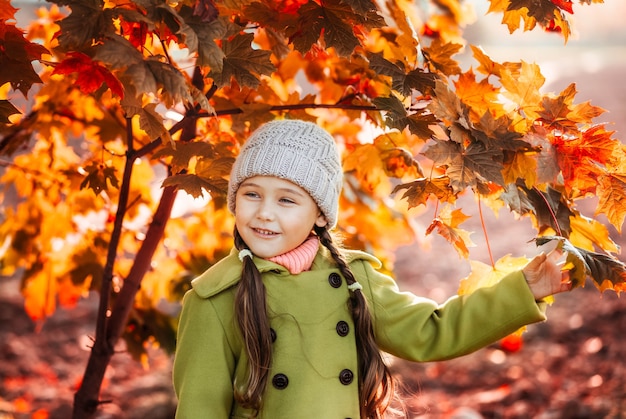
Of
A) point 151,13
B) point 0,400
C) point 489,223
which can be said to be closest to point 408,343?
point 151,13

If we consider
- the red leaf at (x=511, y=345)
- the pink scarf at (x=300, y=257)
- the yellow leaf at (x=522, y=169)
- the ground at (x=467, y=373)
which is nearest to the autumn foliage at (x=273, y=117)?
the yellow leaf at (x=522, y=169)

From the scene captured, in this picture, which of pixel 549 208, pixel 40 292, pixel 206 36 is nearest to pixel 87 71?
pixel 206 36

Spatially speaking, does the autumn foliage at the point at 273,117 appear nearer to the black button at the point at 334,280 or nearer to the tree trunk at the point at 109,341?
the tree trunk at the point at 109,341

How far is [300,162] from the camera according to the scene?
69.3 inches

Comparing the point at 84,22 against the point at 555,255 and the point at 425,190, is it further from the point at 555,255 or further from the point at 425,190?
the point at 555,255

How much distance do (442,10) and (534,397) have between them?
2.00 meters

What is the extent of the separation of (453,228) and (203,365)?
71 centimetres

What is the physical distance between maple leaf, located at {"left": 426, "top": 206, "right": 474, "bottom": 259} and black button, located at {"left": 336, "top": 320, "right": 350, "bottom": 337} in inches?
12.2

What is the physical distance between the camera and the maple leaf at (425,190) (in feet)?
5.74

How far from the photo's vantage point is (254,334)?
170cm

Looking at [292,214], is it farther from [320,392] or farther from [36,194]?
[36,194]

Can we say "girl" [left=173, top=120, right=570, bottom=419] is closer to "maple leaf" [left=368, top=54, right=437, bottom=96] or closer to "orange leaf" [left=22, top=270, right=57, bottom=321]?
"maple leaf" [left=368, top=54, right=437, bottom=96]

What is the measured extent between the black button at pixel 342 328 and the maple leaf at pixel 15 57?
2.99 ft

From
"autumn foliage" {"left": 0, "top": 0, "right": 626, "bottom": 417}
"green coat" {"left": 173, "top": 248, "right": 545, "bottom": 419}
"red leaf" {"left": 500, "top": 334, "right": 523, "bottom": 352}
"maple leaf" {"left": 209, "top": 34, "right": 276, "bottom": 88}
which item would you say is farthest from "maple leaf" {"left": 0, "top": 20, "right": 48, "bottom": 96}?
"red leaf" {"left": 500, "top": 334, "right": 523, "bottom": 352}
